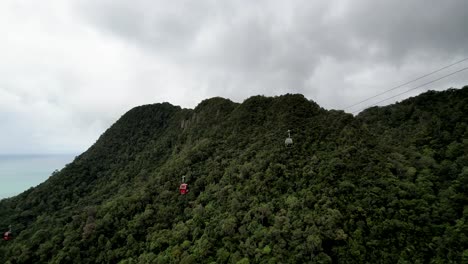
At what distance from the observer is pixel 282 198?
44.6 meters

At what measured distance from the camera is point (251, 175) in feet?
166

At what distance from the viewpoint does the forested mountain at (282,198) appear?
36.0 metres

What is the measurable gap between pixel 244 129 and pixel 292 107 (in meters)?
11.6

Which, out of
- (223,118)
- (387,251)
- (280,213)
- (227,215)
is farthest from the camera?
(223,118)

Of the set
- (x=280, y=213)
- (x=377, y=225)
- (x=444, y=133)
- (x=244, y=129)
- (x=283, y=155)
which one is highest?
(x=244, y=129)

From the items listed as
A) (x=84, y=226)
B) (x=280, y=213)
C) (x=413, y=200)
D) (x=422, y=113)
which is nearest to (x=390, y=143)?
(x=422, y=113)

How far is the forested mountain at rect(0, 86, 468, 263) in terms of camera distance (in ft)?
118

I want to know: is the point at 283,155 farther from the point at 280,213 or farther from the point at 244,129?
the point at 244,129

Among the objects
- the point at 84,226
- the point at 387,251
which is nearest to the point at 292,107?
the point at 387,251

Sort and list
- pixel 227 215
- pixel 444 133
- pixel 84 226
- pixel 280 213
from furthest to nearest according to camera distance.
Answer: pixel 84 226
pixel 444 133
pixel 227 215
pixel 280 213

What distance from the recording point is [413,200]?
1489 inches

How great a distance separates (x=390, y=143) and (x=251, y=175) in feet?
88.0

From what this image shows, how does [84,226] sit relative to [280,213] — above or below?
above

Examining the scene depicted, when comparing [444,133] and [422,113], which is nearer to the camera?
[444,133]
